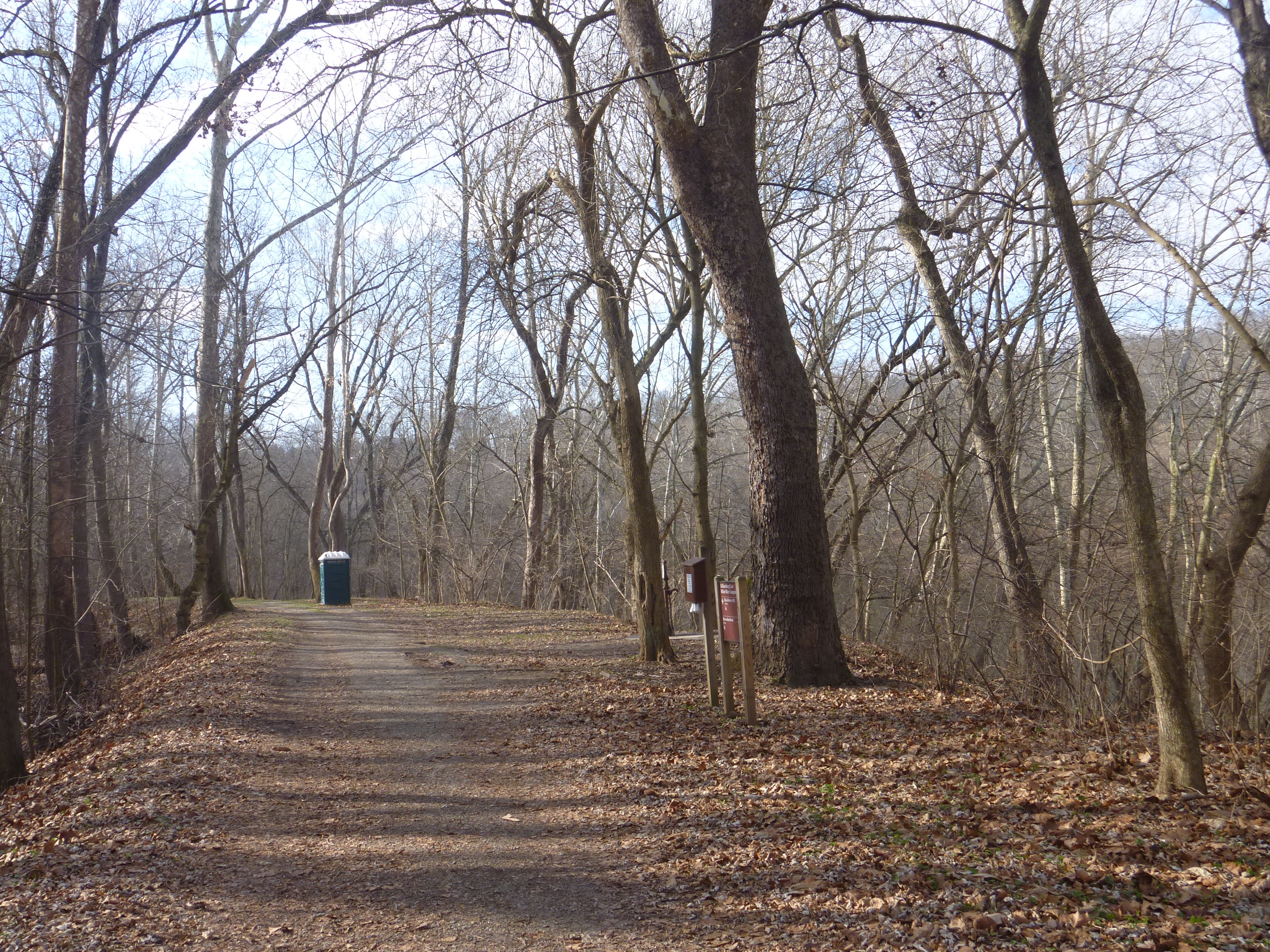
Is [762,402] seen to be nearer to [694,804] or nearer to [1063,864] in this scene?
[694,804]

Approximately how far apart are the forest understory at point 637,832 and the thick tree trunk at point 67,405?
4.60m

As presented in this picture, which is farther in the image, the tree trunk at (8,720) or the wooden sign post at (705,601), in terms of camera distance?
the wooden sign post at (705,601)

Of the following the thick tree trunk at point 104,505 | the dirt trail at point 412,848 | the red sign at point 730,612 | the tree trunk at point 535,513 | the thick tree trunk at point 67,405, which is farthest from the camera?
the tree trunk at point 535,513

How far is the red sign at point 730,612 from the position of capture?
23.2ft

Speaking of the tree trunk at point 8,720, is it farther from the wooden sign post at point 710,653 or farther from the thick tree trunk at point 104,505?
the thick tree trunk at point 104,505

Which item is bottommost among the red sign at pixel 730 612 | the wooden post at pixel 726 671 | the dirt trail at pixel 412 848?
the dirt trail at pixel 412 848

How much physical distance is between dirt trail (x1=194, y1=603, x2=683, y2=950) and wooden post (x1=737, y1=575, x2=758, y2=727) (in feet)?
5.71

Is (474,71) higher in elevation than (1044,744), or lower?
higher

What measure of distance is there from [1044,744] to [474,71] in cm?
770

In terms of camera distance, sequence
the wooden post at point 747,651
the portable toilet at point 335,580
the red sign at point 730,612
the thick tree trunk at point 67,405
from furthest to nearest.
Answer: the portable toilet at point 335,580 → the thick tree trunk at point 67,405 → the red sign at point 730,612 → the wooden post at point 747,651

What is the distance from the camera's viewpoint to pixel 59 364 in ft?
40.5

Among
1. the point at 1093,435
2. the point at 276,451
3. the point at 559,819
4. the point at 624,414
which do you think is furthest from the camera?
the point at 276,451

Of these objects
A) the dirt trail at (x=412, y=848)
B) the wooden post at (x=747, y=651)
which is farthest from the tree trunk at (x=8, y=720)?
the wooden post at (x=747, y=651)

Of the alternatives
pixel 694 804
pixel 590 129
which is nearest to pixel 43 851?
pixel 694 804
